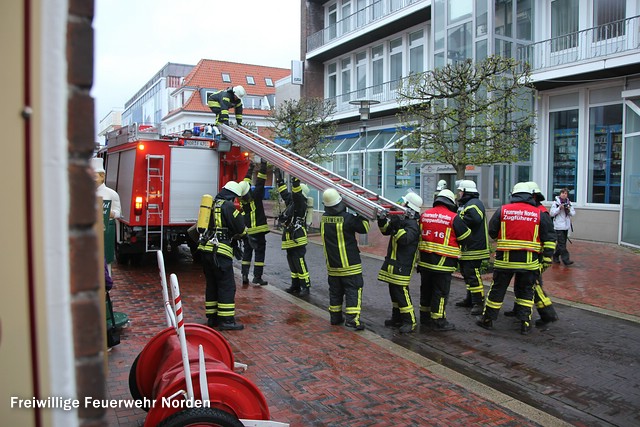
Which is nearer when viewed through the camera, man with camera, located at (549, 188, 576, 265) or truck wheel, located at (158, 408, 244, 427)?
truck wheel, located at (158, 408, 244, 427)

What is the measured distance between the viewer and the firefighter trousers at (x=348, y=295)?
6.70 metres

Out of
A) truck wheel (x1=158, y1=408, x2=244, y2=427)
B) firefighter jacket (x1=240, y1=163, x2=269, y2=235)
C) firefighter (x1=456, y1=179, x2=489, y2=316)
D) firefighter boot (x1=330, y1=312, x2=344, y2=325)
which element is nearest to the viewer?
truck wheel (x1=158, y1=408, x2=244, y2=427)

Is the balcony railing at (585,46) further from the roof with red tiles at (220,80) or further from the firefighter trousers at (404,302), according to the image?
the roof with red tiles at (220,80)

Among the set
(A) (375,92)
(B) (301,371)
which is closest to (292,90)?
(A) (375,92)

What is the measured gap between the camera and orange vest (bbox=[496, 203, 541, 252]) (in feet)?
21.5

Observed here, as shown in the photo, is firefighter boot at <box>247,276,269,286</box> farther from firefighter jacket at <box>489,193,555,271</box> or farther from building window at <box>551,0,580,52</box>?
building window at <box>551,0,580,52</box>

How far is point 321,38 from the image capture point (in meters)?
26.7

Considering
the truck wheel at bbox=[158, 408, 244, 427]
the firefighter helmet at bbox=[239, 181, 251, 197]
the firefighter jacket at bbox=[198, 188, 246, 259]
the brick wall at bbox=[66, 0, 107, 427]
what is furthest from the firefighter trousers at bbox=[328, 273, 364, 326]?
the brick wall at bbox=[66, 0, 107, 427]

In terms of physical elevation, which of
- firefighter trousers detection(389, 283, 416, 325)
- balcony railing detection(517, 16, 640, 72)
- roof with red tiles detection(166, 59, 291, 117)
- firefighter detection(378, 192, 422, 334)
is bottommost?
firefighter trousers detection(389, 283, 416, 325)

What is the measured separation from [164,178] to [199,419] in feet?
25.3

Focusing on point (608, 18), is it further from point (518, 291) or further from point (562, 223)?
point (518, 291)

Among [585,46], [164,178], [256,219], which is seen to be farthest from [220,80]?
[256,219]

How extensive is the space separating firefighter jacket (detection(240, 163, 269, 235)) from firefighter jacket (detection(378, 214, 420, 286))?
3406 mm

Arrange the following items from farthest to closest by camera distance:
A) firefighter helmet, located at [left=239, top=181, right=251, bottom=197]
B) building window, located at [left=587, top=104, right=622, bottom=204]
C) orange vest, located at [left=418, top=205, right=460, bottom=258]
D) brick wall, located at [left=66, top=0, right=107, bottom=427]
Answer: building window, located at [left=587, top=104, right=622, bottom=204] < firefighter helmet, located at [left=239, top=181, right=251, bottom=197] < orange vest, located at [left=418, top=205, right=460, bottom=258] < brick wall, located at [left=66, top=0, right=107, bottom=427]
